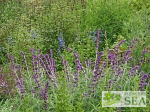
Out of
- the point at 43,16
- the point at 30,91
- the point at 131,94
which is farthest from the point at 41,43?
the point at 131,94

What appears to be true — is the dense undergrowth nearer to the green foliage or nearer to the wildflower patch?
the green foliage

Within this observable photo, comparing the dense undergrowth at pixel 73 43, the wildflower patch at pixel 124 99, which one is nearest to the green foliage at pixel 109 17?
Result: the dense undergrowth at pixel 73 43

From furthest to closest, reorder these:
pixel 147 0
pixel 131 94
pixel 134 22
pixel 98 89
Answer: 1. pixel 147 0
2. pixel 134 22
3. pixel 98 89
4. pixel 131 94

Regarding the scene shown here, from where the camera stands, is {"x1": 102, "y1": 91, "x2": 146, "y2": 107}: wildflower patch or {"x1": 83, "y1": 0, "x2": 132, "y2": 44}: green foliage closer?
{"x1": 102, "y1": 91, "x2": 146, "y2": 107}: wildflower patch

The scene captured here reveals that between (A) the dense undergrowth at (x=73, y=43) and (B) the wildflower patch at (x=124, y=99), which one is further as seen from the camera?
(A) the dense undergrowth at (x=73, y=43)

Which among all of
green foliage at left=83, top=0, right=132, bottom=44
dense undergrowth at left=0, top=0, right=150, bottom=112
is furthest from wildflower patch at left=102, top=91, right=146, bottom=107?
green foliage at left=83, top=0, right=132, bottom=44

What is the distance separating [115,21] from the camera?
6219mm

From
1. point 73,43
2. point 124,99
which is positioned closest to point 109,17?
point 73,43

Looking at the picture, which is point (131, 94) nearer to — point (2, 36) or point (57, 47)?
point (57, 47)

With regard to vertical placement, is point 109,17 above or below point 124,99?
above

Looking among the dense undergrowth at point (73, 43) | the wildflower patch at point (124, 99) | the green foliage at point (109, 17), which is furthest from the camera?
the green foliage at point (109, 17)

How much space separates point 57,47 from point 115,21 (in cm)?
121

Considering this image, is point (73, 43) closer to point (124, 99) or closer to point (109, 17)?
point (109, 17)

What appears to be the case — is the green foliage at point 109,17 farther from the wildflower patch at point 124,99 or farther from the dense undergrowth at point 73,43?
the wildflower patch at point 124,99
